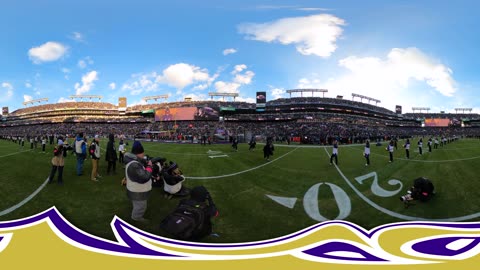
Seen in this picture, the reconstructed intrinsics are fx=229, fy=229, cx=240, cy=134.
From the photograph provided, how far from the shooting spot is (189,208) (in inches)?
218

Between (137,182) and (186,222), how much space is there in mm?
1811

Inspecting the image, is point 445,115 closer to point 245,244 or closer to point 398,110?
point 398,110

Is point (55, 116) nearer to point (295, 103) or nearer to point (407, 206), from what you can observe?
point (295, 103)

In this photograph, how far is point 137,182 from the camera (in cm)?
598

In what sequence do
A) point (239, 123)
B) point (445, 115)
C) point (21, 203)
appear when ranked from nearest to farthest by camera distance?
point (21, 203), point (239, 123), point (445, 115)

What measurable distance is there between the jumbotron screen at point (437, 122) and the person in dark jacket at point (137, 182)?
165m

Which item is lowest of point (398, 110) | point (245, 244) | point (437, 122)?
point (245, 244)

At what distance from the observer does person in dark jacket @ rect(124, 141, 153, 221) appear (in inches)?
231

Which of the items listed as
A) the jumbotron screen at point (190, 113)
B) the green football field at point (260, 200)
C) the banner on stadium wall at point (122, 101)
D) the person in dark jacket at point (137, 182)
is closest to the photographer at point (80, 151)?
the green football field at point (260, 200)

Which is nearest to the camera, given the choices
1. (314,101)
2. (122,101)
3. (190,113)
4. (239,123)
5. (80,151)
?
(80,151)

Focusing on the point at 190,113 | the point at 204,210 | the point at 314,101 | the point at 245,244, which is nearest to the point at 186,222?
the point at 204,210

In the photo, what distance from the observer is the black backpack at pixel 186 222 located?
203 inches

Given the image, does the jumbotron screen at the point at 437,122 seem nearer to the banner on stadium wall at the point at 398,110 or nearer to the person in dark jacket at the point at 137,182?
the banner on stadium wall at the point at 398,110

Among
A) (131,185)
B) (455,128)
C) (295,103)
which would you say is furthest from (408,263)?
(455,128)
